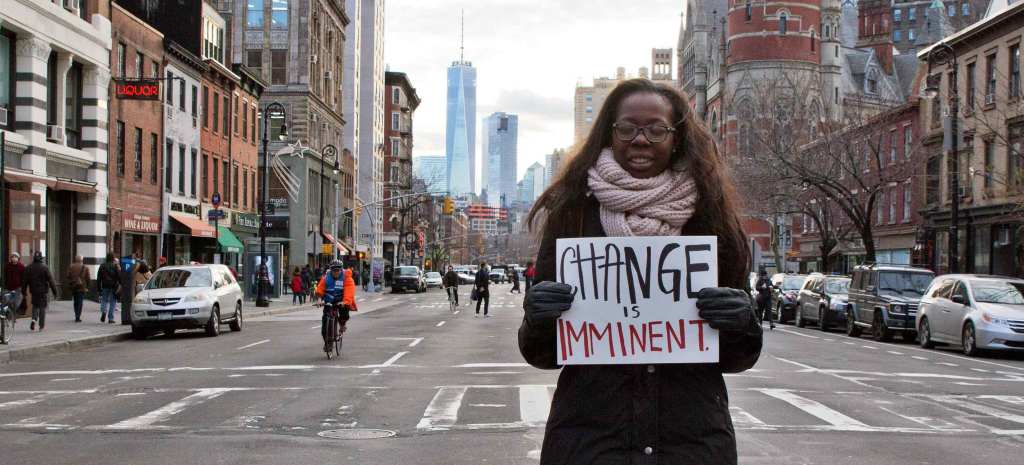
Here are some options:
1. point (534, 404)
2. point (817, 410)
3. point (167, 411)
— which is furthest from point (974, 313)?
point (167, 411)

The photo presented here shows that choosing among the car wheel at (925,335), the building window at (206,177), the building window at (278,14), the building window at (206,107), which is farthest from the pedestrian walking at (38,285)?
the building window at (278,14)

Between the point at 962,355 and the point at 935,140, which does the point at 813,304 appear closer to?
the point at 962,355

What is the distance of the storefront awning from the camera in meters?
43.7

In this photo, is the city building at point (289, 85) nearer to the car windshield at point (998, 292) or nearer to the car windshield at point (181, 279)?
the car windshield at point (181, 279)

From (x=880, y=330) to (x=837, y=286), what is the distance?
225 inches

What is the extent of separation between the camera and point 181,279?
80.5 ft

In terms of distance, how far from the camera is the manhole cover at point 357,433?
31.9 feet

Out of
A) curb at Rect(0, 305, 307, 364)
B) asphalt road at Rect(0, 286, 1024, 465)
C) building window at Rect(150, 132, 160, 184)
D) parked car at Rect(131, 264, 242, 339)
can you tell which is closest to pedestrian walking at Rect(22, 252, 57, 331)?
curb at Rect(0, 305, 307, 364)

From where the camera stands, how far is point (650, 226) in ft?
11.5

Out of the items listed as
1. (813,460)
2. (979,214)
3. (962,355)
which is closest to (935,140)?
(979,214)

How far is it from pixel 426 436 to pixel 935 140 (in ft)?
133

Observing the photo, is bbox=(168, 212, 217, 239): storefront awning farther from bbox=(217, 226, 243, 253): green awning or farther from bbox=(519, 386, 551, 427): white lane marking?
Answer: bbox=(519, 386, 551, 427): white lane marking

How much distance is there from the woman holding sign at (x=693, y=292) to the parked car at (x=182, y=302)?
2136cm

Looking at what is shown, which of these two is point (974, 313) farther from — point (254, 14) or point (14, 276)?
point (254, 14)
